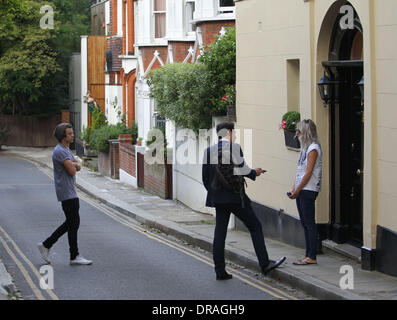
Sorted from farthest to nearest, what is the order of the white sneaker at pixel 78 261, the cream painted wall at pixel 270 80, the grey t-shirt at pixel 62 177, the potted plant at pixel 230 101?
the potted plant at pixel 230 101
the cream painted wall at pixel 270 80
the white sneaker at pixel 78 261
the grey t-shirt at pixel 62 177

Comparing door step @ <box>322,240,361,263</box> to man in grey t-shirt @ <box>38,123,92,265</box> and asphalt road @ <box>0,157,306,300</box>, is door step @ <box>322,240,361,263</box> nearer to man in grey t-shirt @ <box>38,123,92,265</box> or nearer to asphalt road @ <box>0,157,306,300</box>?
asphalt road @ <box>0,157,306,300</box>

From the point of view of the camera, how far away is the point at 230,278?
31.2 ft

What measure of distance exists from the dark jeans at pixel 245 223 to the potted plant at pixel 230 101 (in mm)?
5078

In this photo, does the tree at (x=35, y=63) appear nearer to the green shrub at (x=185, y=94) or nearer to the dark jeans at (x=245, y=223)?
the green shrub at (x=185, y=94)

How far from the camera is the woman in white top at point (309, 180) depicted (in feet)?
31.3

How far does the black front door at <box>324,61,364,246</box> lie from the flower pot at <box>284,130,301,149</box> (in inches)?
22.4

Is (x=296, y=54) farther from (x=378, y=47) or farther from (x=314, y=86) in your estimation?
(x=378, y=47)

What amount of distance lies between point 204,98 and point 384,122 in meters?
6.58

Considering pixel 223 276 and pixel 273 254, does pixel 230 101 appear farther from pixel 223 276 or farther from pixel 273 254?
pixel 223 276

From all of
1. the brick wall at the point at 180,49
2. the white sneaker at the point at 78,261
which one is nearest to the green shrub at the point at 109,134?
the brick wall at the point at 180,49

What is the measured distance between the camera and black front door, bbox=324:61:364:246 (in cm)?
1063

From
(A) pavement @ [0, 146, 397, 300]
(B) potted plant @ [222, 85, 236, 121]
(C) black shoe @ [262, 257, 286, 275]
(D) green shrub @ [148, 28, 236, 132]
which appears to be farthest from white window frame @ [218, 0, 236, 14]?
(C) black shoe @ [262, 257, 286, 275]

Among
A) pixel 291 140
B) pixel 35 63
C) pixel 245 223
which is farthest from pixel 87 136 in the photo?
pixel 245 223
